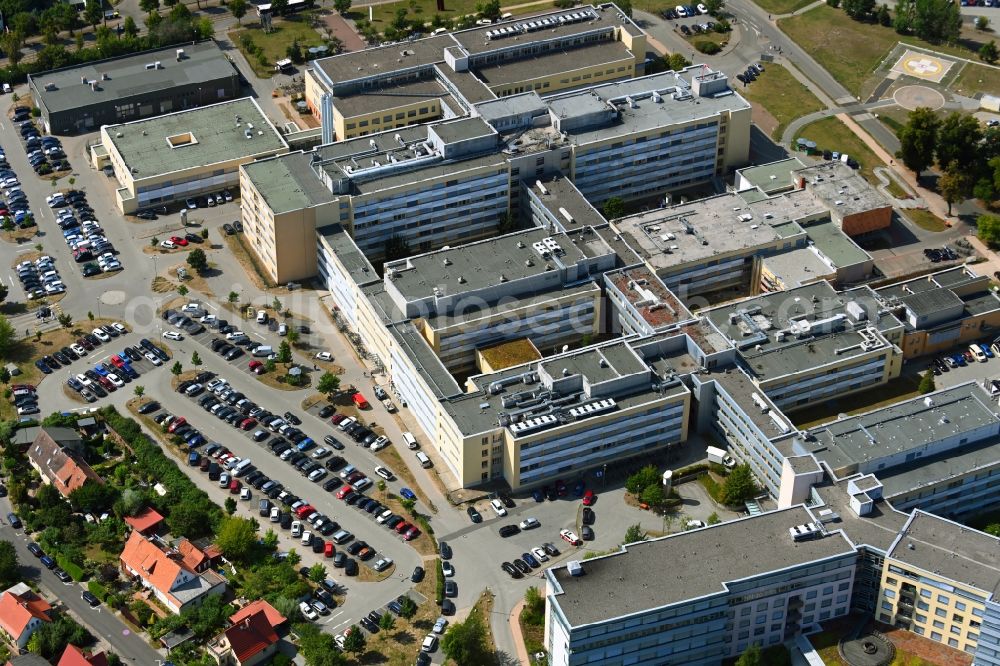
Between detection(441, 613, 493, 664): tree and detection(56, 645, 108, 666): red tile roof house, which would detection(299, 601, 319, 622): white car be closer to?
detection(441, 613, 493, 664): tree

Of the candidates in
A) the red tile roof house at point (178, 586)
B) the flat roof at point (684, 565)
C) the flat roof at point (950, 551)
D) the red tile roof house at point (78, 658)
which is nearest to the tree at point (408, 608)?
the flat roof at point (684, 565)

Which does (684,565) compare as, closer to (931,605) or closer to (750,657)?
(750,657)

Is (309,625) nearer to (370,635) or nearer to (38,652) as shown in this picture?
(370,635)

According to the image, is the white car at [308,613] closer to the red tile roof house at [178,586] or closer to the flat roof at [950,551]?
the red tile roof house at [178,586]

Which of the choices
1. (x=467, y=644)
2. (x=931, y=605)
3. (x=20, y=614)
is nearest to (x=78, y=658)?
(x=20, y=614)

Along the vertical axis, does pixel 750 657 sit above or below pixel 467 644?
above

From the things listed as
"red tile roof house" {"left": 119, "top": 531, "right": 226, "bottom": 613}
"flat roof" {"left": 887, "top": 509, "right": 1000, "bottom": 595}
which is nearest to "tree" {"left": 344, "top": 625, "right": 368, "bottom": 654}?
"red tile roof house" {"left": 119, "top": 531, "right": 226, "bottom": 613}
